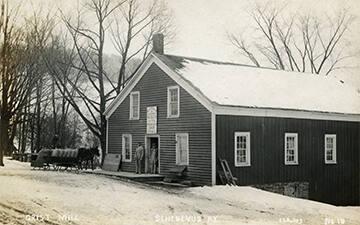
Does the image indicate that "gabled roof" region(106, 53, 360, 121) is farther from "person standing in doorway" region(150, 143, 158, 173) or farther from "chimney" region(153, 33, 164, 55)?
"person standing in doorway" region(150, 143, 158, 173)

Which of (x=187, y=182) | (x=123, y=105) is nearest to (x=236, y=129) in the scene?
(x=187, y=182)

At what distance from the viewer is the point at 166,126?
1241cm

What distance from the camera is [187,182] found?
1127 cm

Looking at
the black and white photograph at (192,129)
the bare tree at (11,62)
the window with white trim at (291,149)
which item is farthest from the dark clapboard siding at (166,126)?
the bare tree at (11,62)

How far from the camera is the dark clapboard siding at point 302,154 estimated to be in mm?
11404

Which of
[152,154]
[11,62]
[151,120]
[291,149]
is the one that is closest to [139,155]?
[152,154]

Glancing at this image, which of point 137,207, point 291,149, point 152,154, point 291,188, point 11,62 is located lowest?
point 291,188

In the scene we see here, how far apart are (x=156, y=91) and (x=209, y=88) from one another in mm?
1779

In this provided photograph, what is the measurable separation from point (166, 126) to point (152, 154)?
3.01ft

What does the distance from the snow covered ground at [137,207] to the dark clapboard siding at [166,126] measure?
1.64 metres

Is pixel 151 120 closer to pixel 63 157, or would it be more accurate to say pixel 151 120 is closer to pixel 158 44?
pixel 158 44

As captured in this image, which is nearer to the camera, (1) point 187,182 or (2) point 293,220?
(2) point 293,220

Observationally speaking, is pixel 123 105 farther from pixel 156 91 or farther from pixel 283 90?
pixel 283 90

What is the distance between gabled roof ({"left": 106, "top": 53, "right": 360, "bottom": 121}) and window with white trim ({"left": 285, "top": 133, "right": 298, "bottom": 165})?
73 centimetres
